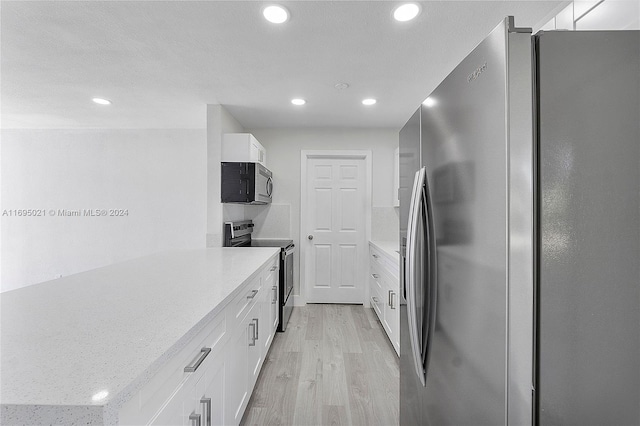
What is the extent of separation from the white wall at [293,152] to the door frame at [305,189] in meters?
0.06

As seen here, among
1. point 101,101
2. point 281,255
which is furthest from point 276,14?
point 101,101

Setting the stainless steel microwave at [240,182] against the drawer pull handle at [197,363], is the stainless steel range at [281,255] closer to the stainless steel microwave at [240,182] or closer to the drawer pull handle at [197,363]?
the stainless steel microwave at [240,182]

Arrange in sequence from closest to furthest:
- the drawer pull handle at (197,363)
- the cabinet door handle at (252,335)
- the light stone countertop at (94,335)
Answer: the light stone countertop at (94,335) < the drawer pull handle at (197,363) < the cabinet door handle at (252,335)

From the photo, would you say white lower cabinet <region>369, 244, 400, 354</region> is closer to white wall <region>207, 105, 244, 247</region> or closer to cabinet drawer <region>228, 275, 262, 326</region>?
cabinet drawer <region>228, 275, 262, 326</region>

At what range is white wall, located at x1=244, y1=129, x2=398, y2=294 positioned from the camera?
4.18m

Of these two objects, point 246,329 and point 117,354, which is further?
point 246,329

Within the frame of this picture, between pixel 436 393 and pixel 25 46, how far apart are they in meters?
3.18

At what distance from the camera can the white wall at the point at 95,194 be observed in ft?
14.1

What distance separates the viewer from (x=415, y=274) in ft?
3.51

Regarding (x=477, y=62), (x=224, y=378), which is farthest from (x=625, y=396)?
(x=224, y=378)

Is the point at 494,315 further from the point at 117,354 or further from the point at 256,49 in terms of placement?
the point at 256,49

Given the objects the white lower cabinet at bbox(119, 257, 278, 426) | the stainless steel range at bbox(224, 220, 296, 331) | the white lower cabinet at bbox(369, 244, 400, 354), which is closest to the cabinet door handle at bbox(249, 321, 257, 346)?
the white lower cabinet at bbox(119, 257, 278, 426)

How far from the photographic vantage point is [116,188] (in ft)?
14.3

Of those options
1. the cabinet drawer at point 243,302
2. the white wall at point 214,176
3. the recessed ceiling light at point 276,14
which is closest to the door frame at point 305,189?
the white wall at point 214,176
